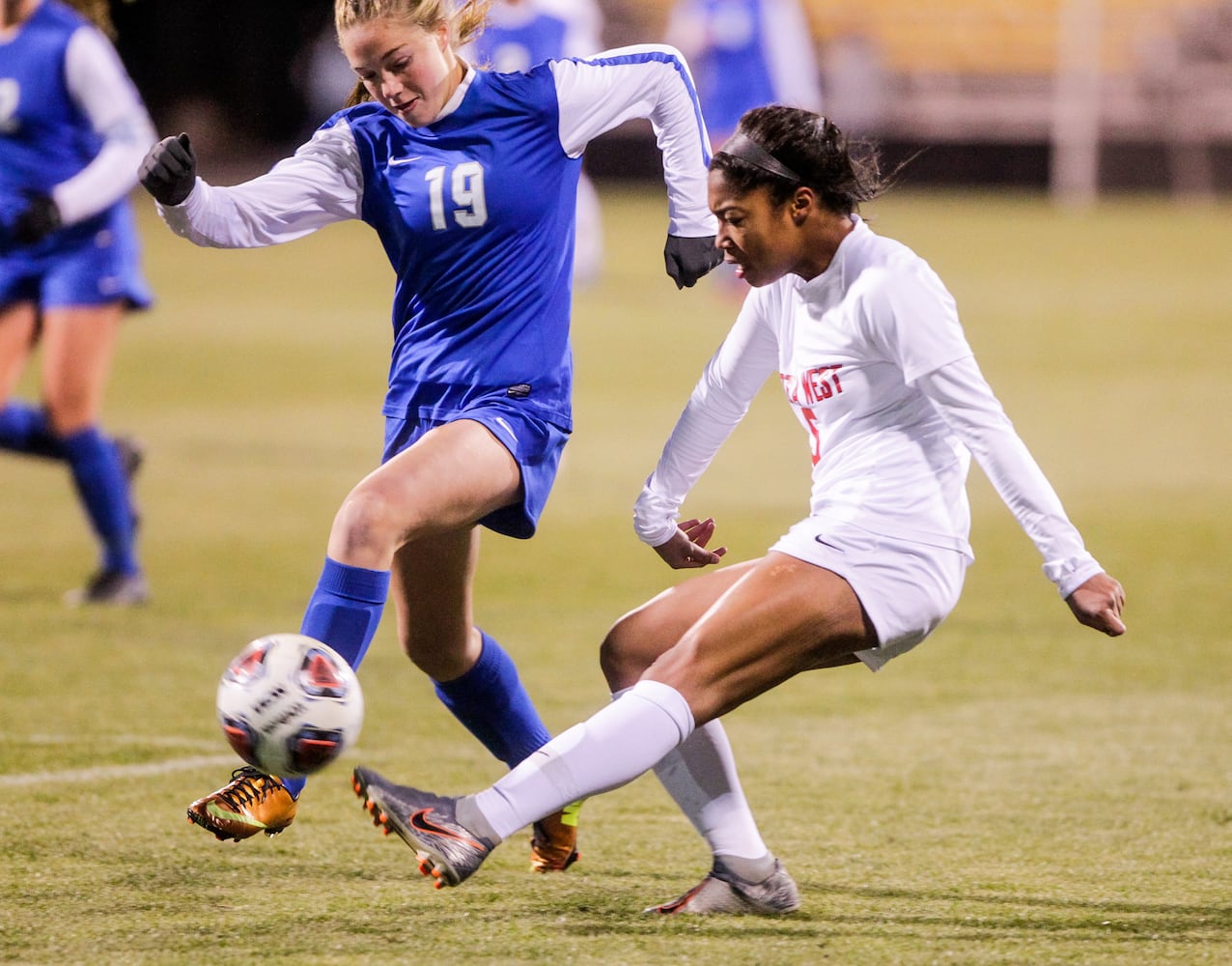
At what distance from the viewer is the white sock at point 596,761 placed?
12.4 ft

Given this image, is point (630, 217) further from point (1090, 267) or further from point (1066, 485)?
point (1066, 485)

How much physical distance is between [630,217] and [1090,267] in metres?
7.96

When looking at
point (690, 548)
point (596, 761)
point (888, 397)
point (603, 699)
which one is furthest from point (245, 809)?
point (603, 699)

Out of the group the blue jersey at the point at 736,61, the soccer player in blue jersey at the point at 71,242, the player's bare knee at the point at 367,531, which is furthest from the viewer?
the blue jersey at the point at 736,61

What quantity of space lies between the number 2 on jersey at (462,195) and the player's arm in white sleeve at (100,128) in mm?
3094

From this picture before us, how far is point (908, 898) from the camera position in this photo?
14.1 feet

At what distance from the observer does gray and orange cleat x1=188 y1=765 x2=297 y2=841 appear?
157 inches

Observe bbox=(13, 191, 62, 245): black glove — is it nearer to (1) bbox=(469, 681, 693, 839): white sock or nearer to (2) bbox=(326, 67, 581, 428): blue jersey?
(2) bbox=(326, 67, 581, 428): blue jersey

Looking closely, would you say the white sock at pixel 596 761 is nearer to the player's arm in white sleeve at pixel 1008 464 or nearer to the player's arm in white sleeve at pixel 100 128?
the player's arm in white sleeve at pixel 1008 464

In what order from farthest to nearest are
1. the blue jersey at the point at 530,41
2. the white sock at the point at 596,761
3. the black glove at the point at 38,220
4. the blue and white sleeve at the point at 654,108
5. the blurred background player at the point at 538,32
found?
1. the blue jersey at the point at 530,41
2. the blurred background player at the point at 538,32
3. the black glove at the point at 38,220
4. the blue and white sleeve at the point at 654,108
5. the white sock at the point at 596,761

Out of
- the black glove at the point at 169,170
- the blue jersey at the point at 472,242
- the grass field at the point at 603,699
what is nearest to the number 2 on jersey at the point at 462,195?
the blue jersey at the point at 472,242

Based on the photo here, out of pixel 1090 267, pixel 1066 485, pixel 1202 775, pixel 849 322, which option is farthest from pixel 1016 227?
pixel 849 322

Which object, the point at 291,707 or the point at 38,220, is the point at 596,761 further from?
the point at 38,220

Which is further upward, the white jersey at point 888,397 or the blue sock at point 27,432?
the white jersey at point 888,397
